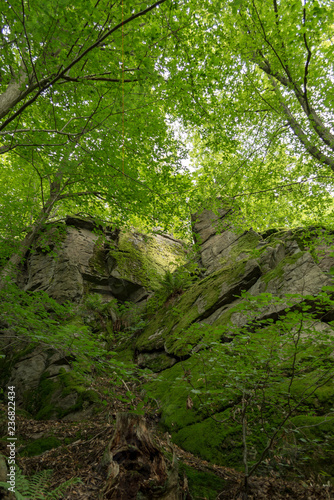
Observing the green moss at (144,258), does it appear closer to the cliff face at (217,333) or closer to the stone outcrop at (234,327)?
the cliff face at (217,333)

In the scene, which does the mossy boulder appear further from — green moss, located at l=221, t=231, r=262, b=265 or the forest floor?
the forest floor

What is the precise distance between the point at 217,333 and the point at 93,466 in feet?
7.68

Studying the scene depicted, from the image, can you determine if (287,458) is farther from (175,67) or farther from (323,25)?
(323,25)

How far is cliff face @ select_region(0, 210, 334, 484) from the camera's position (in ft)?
10.1

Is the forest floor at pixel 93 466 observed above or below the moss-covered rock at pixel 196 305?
below

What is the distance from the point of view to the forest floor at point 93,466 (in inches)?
106

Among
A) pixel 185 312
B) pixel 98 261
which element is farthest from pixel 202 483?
pixel 98 261

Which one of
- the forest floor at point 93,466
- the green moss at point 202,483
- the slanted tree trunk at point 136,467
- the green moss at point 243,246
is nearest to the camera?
the slanted tree trunk at point 136,467

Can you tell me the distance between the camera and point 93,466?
3086 millimetres

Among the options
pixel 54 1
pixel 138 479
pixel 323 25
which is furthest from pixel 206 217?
pixel 138 479

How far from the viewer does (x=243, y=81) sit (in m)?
8.23

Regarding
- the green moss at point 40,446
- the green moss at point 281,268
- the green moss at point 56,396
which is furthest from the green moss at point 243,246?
the green moss at point 40,446

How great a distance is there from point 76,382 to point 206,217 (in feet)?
35.2

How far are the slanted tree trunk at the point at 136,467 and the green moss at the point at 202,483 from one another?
0.23 metres
